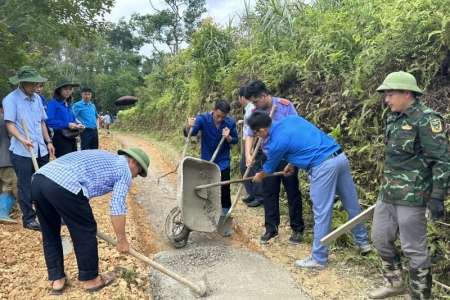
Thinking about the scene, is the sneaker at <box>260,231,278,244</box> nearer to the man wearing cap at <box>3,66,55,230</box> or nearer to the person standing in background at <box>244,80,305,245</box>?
the person standing in background at <box>244,80,305,245</box>

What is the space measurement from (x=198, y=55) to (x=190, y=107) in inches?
86.8

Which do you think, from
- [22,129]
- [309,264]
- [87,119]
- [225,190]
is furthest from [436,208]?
[87,119]

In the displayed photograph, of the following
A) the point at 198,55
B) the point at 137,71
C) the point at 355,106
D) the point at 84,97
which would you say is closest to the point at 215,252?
the point at 355,106

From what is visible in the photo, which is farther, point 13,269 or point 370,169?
point 370,169

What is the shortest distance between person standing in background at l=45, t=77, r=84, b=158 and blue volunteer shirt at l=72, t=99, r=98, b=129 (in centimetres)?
148

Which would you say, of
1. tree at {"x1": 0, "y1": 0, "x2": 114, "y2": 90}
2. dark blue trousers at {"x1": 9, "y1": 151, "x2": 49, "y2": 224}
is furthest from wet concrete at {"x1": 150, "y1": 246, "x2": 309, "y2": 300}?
tree at {"x1": 0, "y1": 0, "x2": 114, "y2": 90}

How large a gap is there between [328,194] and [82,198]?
234cm

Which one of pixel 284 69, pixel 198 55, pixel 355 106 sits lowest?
pixel 355 106

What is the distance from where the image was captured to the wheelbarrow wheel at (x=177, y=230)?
450 centimetres

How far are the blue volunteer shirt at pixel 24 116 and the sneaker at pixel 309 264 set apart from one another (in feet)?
11.2

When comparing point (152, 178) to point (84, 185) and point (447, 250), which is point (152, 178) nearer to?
point (84, 185)

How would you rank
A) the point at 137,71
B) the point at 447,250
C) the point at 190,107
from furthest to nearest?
1. the point at 137,71
2. the point at 190,107
3. the point at 447,250

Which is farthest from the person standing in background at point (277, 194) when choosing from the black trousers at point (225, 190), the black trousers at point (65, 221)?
the black trousers at point (65, 221)

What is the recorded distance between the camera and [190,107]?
12.8 meters
